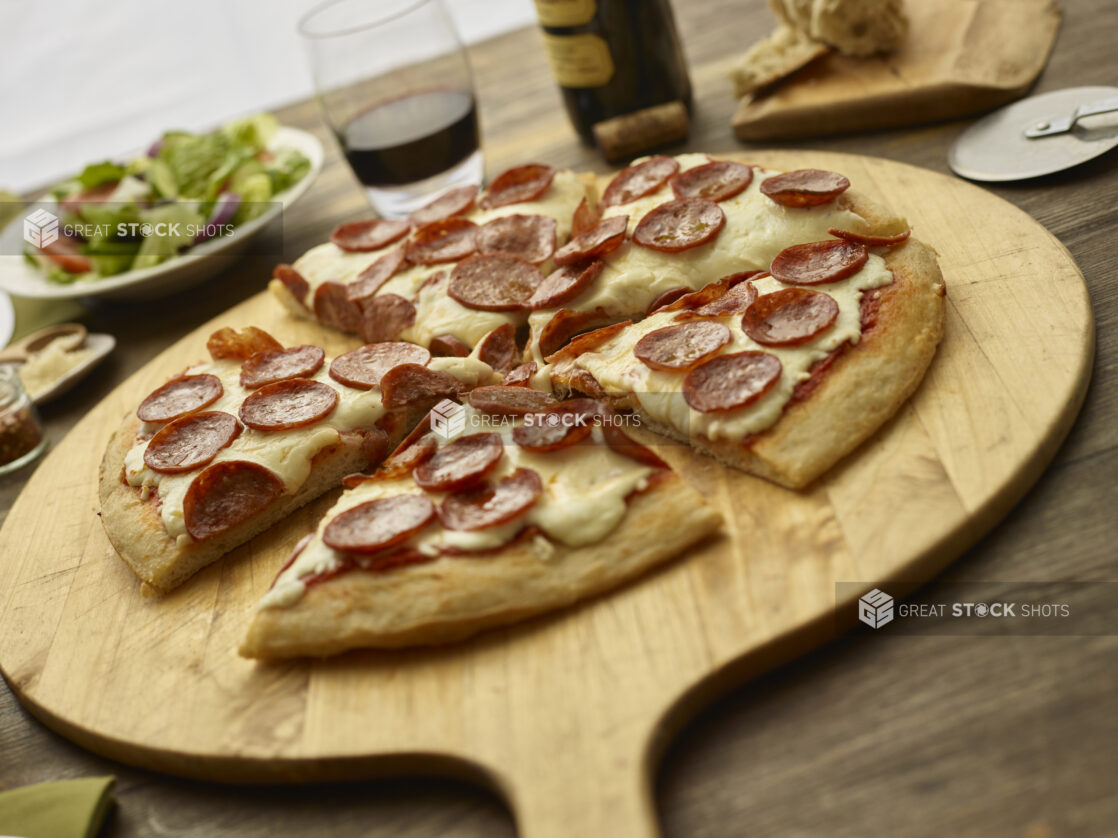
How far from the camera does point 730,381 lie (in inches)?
104

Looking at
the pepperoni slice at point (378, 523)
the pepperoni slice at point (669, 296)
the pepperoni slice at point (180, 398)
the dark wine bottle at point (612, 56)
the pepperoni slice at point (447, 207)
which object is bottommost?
the pepperoni slice at point (669, 296)

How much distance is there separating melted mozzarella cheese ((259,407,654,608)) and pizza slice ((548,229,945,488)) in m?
0.27

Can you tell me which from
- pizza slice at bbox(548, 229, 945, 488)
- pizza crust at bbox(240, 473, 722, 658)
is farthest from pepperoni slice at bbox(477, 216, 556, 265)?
pizza crust at bbox(240, 473, 722, 658)

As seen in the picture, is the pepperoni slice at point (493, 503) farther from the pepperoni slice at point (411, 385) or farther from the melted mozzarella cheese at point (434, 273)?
the melted mozzarella cheese at point (434, 273)

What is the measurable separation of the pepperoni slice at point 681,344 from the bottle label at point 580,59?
1.76m

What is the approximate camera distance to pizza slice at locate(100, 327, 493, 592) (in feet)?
9.14

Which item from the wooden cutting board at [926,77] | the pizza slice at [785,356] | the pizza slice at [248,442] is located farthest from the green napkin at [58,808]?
the wooden cutting board at [926,77]

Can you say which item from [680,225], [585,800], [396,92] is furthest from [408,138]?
[585,800]

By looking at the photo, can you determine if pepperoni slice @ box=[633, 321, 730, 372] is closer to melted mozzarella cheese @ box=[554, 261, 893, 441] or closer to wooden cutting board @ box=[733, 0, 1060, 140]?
melted mozzarella cheese @ box=[554, 261, 893, 441]

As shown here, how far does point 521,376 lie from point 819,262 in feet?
3.10

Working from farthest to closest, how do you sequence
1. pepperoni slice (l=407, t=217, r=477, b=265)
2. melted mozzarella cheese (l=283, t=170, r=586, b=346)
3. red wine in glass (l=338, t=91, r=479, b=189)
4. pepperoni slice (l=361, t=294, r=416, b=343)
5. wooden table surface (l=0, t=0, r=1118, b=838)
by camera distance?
red wine in glass (l=338, t=91, r=479, b=189) < pepperoni slice (l=407, t=217, r=477, b=265) < pepperoni slice (l=361, t=294, r=416, b=343) < melted mozzarella cheese (l=283, t=170, r=586, b=346) < wooden table surface (l=0, t=0, r=1118, b=838)

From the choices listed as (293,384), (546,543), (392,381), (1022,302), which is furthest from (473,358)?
(1022,302)

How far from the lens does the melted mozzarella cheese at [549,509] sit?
2.34 meters

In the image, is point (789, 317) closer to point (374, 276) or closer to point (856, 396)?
point (856, 396)
